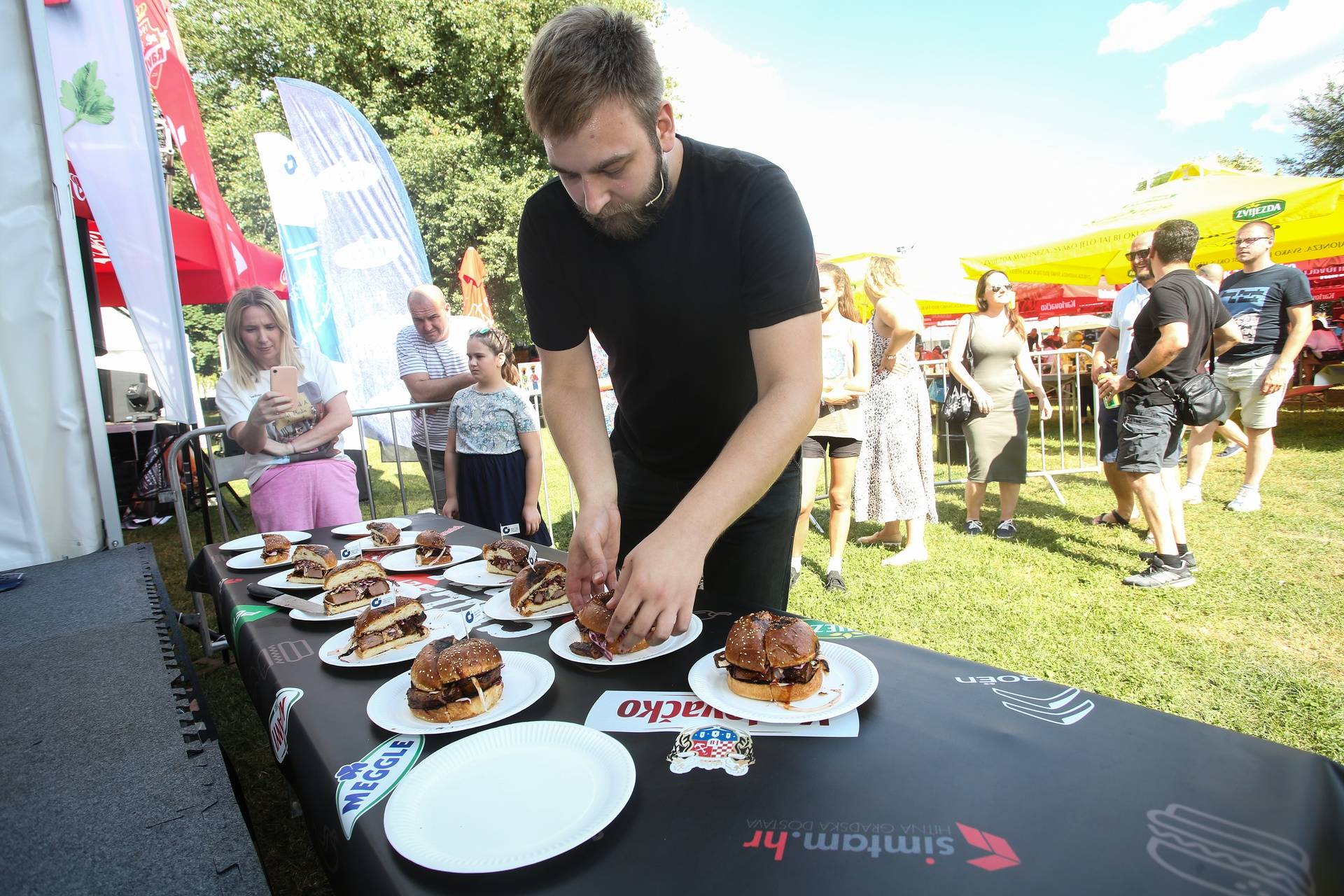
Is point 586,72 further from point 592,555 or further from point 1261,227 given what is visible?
point 1261,227

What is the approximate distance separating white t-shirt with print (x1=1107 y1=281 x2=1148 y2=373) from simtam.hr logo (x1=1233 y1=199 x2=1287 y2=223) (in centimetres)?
209

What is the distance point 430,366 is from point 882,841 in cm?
516

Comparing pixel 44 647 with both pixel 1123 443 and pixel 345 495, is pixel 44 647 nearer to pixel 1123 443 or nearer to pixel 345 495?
pixel 345 495

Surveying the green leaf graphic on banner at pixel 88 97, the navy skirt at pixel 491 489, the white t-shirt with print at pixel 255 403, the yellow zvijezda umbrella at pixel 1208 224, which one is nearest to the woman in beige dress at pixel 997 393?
the yellow zvijezda umbrella at pixel 1208 224

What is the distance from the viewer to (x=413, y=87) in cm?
1962

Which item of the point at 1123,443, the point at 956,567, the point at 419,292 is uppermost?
the point at 419,292

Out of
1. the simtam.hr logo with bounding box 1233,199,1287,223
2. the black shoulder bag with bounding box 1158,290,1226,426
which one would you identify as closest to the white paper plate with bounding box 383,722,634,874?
the black shoulder bag with bounding box 1158,290,1226,426

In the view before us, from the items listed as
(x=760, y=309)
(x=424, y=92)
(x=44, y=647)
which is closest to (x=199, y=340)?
(x=424, y=92)

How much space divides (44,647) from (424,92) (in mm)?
21422

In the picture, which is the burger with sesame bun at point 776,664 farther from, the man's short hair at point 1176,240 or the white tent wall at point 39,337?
the man's short hair at point 1176,240

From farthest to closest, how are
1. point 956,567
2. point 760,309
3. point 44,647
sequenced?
point 956,567, point 44,647, point 760,309

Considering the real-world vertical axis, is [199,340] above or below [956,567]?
above

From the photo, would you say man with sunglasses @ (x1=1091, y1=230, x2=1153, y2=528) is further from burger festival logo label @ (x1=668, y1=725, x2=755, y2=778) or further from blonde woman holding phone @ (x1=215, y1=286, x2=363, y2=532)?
blonde woman holding phone @ (x1=215, y1=286, x2=363, y2=532)

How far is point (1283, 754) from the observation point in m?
0.97
